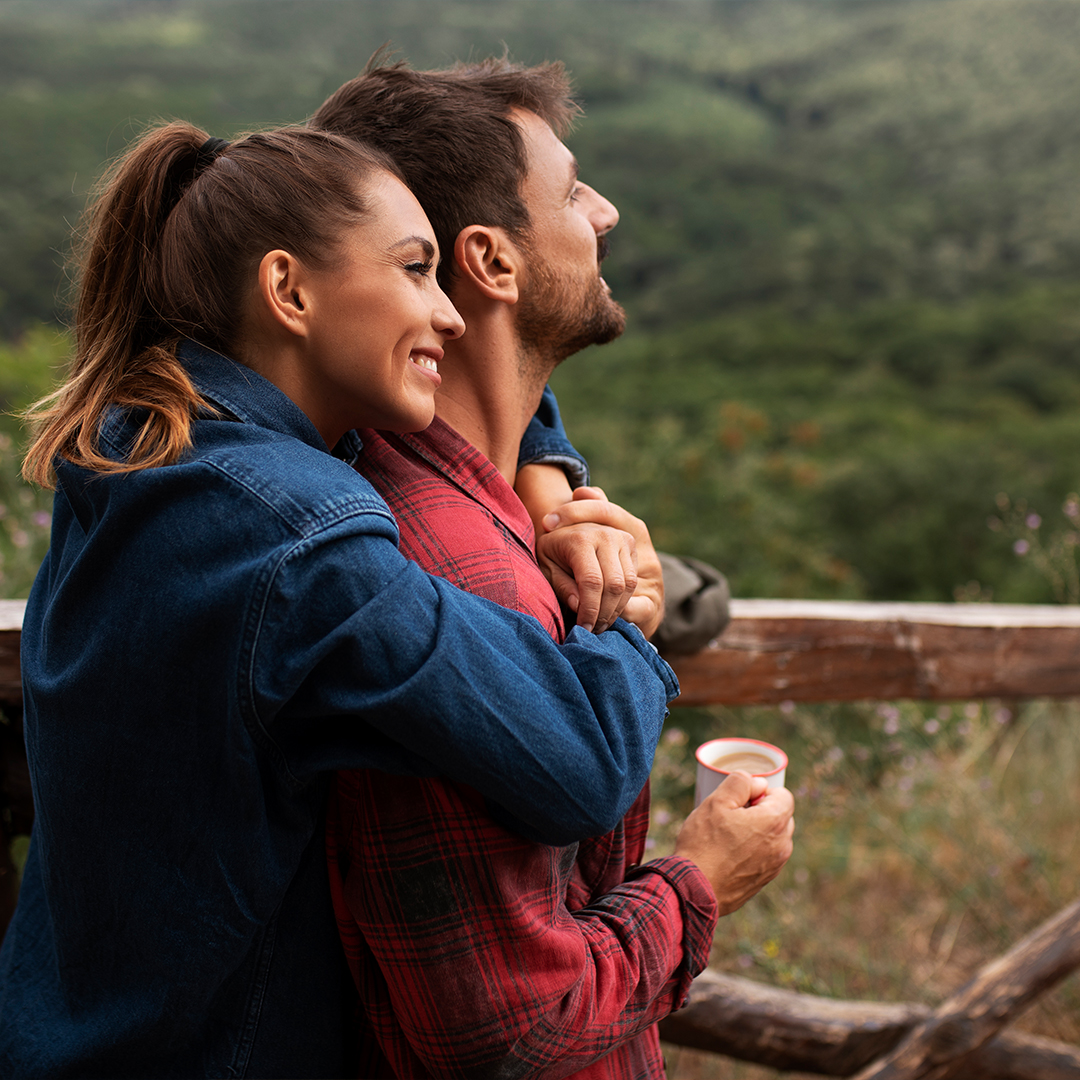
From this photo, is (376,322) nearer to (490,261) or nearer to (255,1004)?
(490,261)

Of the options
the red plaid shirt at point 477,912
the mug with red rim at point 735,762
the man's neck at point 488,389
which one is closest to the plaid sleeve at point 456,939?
the red plaid shirt at point 477,912

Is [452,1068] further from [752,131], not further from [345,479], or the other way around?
[752,131]

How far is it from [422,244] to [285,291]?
0.63 feet

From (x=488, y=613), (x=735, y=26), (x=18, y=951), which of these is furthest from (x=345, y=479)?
(x=735, y=26)

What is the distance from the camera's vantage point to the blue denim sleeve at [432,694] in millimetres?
959

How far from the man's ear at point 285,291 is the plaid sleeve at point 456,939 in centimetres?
54

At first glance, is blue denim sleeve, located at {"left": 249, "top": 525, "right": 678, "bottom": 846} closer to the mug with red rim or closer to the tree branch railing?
the mug with red rim

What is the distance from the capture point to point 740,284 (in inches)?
945

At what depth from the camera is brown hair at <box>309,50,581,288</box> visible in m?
1.53

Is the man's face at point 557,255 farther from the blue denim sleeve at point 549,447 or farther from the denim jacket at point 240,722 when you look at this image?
the denim jacket at point 240,722

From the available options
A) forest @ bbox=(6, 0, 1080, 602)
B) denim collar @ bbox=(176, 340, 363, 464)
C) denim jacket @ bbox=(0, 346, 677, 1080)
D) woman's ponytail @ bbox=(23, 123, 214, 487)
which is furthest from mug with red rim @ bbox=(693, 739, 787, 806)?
forest @ bbox=(6, 0, 1080, 602)

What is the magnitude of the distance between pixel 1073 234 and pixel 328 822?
83.3ft

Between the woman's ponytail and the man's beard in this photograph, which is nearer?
the woman's ponytail

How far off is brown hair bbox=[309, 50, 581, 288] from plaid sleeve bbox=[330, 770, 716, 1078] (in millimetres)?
829
